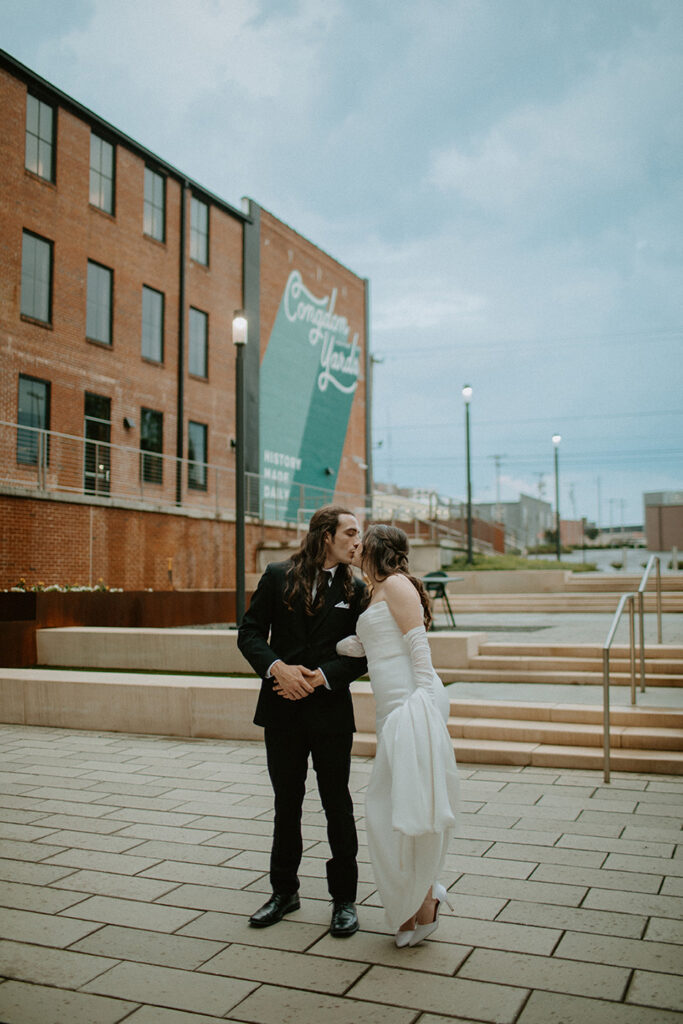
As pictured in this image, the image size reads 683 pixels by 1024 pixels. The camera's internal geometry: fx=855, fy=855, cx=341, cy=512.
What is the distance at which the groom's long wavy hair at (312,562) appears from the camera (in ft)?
12.9

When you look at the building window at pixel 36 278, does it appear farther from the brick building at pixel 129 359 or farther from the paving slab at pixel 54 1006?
the paving slab at pixel 54 1006

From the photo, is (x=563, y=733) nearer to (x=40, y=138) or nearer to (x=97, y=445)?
(x=97, y=445)

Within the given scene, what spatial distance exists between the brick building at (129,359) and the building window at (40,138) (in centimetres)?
5

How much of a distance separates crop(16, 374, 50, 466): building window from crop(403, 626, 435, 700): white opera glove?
17054 mm

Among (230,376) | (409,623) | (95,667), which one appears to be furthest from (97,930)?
(230,376)

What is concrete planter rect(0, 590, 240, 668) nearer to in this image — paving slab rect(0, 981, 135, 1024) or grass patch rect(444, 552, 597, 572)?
paving slab rect(0, 981, 135, 1024)

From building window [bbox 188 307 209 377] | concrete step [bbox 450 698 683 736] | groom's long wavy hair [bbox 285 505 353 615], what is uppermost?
building window [bbox 188 307 209 377]

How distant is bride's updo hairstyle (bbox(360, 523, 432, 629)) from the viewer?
3.82 metres

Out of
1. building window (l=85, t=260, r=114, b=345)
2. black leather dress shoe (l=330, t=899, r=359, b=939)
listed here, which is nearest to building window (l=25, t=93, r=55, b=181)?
building window (l=85, t=260, r=114, b=345)

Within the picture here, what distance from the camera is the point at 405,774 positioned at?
3.46 meters

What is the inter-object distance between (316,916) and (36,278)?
2023cm

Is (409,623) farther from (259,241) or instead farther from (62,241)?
(259,241)

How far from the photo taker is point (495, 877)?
14.8 ft

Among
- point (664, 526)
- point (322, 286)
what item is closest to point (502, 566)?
point (322, 286)
